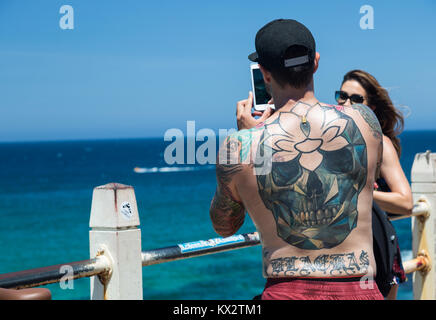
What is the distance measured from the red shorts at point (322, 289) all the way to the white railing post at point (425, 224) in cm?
373

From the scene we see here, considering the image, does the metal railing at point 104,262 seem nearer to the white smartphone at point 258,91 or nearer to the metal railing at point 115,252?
the metal railing at point 115,252

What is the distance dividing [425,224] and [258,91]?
3843mm

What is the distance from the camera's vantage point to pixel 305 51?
7.39ft

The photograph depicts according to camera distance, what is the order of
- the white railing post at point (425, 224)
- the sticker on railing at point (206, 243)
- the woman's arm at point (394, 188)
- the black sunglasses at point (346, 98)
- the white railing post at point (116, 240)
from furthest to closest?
the white railing post at point (425, 224) → the black sunglasses at point (346, 98) → the sticker on railing at point (206, 243) → the woman's arm at point (394, 188) → the white railing post at point (116, 240)

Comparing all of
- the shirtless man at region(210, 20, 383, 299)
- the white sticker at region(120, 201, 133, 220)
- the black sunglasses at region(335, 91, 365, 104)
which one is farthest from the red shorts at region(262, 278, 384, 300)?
the black sunglasses at region(335, 91, 365, 104)

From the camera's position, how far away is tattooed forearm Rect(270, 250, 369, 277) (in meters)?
2.26

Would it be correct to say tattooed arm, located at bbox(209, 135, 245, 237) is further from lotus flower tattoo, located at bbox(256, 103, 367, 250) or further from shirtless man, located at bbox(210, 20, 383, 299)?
lotus flower tattoo, located at bbox(256, 103, 367, 250)

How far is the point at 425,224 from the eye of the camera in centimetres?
576

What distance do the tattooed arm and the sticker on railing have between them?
1.00m

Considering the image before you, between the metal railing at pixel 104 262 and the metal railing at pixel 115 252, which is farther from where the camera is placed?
the metal railing at pixel 115 252

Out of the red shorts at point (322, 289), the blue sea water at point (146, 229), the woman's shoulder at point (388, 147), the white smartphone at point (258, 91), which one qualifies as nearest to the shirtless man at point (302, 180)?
the red shorts at point (322, 289)

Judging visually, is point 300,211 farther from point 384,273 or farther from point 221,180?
point 384,273

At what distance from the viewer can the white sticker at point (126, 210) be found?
3.23m
